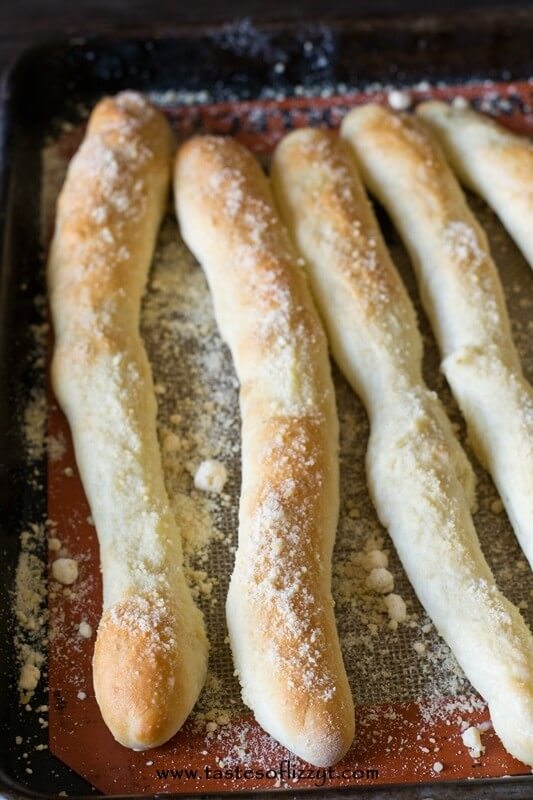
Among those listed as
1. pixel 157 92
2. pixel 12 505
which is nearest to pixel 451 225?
pixel 157 92

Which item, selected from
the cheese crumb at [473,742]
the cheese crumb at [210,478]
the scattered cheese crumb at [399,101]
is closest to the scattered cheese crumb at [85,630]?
the cheese crumb at [210,478]

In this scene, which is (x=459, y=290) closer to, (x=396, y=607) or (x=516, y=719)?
(x=396, y=607)

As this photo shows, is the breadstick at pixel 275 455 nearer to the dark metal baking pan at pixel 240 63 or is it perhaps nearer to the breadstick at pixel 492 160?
the dark metal baking pan at pixel 240 63

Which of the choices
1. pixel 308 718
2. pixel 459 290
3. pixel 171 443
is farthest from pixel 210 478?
pixel 459 290

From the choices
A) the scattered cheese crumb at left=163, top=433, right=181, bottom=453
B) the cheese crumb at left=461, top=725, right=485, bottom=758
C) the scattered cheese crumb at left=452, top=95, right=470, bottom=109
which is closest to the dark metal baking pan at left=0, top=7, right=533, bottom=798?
the scattered cheese crumb at left=452, top=95, right=470, bottom=109

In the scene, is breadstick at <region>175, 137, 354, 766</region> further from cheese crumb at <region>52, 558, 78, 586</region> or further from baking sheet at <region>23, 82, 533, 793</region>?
cheese crumb at <region>52, 558, 78, 586</region>
